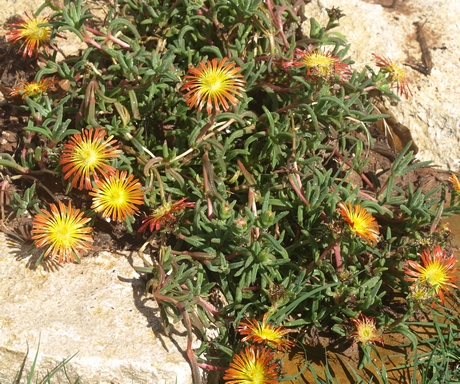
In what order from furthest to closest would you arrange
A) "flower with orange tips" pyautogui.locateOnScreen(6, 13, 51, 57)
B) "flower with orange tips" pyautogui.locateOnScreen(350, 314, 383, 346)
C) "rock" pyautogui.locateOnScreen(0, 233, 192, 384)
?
"flower with orange tips" pyautogui.locateOnScreen(6, 13, 51, 57), "flower with orange tips" pyautogui.locateOnScreen(350, 314, 383, 346), "rock" pyautogui.locateOnScreen(0, 233, 192, 384)

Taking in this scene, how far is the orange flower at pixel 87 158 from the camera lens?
2160 millimetres

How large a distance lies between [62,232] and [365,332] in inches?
46.8

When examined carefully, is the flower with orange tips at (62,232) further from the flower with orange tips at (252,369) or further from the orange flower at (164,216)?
the flower with orange tips at (252,369)

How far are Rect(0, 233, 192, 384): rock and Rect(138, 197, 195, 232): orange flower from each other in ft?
0.78

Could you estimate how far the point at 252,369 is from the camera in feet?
6.49

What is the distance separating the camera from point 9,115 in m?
2.69

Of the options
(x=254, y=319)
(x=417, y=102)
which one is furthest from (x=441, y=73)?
(x=254, y=319)

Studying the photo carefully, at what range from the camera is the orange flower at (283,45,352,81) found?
2.20 m

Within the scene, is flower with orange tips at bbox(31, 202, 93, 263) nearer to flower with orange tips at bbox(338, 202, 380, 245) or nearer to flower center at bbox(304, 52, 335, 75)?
flower with orange tips at bbox(338, 202, 380, 245)

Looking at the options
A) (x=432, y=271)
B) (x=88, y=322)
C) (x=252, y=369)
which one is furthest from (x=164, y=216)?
(x=432, y=271)

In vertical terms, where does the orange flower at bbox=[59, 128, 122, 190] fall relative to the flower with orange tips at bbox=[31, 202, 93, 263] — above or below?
above

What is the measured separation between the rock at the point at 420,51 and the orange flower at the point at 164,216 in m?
1.43

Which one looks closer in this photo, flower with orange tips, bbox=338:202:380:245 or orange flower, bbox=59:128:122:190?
flower with orange tips, bbox=338:202:380:245

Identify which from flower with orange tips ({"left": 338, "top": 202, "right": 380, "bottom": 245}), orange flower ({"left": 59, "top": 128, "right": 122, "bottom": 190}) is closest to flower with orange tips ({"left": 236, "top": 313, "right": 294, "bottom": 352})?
flower with orange tips ({"left": 338, "top": 202, "right": 380, "bottom": 245})
